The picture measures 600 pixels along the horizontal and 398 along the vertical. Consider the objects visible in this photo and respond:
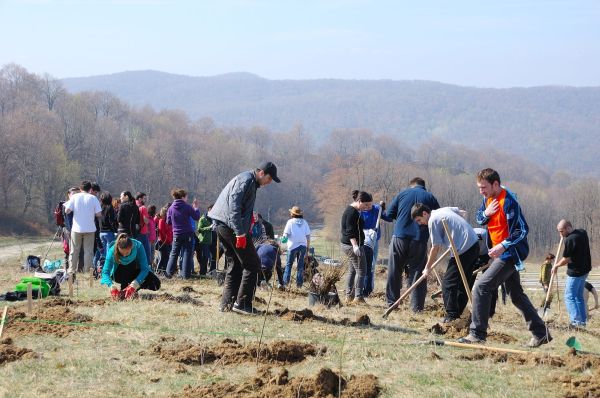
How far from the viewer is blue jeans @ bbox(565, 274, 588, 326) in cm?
1151

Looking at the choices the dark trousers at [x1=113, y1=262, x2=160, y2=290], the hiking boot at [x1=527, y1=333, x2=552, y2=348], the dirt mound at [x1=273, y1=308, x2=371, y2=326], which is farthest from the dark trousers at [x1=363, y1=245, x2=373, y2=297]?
the hiking boot at [x1=527, y1=333, x2=552, y2=348]

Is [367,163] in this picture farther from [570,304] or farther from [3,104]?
[570,304]

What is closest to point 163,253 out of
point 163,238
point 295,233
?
point 163,238

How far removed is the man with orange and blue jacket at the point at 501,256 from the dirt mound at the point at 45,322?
13.3ft

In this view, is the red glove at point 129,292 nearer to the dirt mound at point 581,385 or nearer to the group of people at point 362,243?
the group of people at point 362,243

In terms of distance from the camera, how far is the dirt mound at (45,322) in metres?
7.75

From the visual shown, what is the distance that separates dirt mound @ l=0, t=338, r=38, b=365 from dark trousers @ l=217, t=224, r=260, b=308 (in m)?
2.67

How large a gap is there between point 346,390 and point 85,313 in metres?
4.25

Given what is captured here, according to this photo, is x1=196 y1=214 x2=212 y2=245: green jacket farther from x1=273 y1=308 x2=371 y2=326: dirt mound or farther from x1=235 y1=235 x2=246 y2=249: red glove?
x1=235 y1=235 x2=246 y2=249: red glove

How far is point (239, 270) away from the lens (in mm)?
9133

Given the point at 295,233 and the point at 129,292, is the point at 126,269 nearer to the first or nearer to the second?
the point at 129,292

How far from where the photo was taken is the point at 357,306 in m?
11.0

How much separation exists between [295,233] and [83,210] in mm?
3691

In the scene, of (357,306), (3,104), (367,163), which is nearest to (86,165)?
(3,104)
